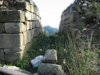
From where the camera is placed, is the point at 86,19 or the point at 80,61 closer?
the point at 80,61

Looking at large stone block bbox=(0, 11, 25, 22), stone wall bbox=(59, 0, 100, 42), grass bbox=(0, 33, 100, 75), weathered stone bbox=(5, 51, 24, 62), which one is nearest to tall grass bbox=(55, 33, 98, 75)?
grass bbox=(0, 33, 100, 75)

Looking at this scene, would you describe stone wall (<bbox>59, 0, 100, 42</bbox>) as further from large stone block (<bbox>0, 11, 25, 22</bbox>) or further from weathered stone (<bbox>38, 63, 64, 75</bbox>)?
large stone block (<bbox>0, 11, 25, 22</bbox>)

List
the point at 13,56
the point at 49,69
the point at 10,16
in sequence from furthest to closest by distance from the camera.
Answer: the point at 13,56
the point at 10,16
the point at 49,69

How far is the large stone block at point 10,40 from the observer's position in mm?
3885

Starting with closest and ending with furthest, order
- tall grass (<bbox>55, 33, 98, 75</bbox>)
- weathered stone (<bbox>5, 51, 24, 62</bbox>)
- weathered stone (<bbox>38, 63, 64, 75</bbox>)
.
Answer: tall grass (<bbox>55, 33, 98, 75</bbox>), weathered stone (<bbox>38, 63, 64, 75</bbox>), weathered stone (<bbox>5, 51, 24, 62</bbox>)

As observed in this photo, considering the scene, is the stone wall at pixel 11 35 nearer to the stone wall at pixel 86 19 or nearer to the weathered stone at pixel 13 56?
the weathered stone at pixel 13 56

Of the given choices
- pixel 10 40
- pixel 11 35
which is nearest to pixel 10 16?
pixel 11 35

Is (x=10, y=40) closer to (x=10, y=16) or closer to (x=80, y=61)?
(x=10, y=16)

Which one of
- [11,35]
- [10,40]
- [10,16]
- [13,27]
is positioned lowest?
[10,40]

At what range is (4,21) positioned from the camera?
388 cm

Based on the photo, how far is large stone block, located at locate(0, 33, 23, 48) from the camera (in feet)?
12.7

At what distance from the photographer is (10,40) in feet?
12.8

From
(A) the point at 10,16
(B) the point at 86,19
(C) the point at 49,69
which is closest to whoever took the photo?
(C) the point at 49,69

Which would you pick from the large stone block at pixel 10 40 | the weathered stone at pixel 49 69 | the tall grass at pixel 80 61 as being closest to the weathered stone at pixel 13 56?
the large stone block at pixel 10 40
